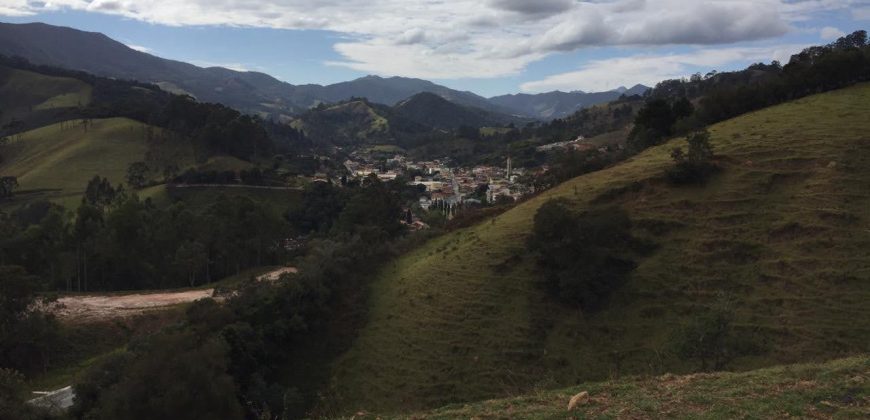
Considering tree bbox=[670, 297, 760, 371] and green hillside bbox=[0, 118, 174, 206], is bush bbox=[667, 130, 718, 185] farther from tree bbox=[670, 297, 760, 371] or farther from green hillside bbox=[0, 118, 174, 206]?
green hillside bbox=[0, 118, 174, 206]

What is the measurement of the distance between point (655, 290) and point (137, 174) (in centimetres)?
9800

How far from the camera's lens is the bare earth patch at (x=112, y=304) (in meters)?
37.9

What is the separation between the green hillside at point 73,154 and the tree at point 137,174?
3.37 meters

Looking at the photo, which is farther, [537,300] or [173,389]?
[537,300]

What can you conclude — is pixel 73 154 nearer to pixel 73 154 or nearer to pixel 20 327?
pixel 73 154

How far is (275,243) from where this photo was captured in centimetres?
6494

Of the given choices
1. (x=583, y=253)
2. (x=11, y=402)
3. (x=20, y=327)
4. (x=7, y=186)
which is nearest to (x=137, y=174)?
(x=7, y=186)

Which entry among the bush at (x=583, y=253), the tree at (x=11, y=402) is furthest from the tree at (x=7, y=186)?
the bush at (x=583, y=253)

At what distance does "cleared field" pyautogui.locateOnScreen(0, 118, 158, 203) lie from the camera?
98625 mm

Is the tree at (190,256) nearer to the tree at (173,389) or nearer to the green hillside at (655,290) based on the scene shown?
the green hillside at (655,290)

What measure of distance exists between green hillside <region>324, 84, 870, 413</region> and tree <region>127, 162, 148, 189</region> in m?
78.1

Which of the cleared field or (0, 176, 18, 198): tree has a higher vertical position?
the cleared field

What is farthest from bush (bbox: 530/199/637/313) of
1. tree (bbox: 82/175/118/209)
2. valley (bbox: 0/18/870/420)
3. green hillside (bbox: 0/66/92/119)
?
green hillside (bbox: 0/66/92/119)

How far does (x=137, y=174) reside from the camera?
99.3 metres
